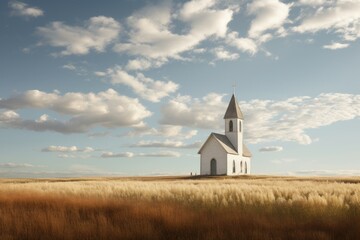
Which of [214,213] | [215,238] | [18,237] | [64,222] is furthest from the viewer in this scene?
[214,213]

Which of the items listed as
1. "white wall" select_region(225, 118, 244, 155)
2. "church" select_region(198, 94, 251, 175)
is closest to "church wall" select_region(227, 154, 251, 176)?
"church" select_region(198, 94, 251, 175)

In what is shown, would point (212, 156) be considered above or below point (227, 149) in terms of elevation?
below

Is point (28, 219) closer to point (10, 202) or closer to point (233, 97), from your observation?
point (10, 202)

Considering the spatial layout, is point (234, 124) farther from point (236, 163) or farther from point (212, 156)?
point (212, 156)

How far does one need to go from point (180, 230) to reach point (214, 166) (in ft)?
176

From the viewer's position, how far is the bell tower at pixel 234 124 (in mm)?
66250

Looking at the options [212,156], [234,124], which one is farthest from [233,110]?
[212,156]

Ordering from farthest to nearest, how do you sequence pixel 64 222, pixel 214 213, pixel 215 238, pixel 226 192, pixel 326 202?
pixel 226 192 → pixel 326 202 → pixel 214 213 → pixel 64 222 → pixel 215 238

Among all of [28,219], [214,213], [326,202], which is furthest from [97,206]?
[326,202]

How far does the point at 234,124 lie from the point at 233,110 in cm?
234

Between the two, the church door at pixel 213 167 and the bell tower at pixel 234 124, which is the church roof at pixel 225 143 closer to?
the bell tower at pixel 234 124

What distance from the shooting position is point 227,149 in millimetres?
61812

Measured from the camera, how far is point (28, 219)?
11.7m

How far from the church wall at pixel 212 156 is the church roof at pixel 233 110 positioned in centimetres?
620
